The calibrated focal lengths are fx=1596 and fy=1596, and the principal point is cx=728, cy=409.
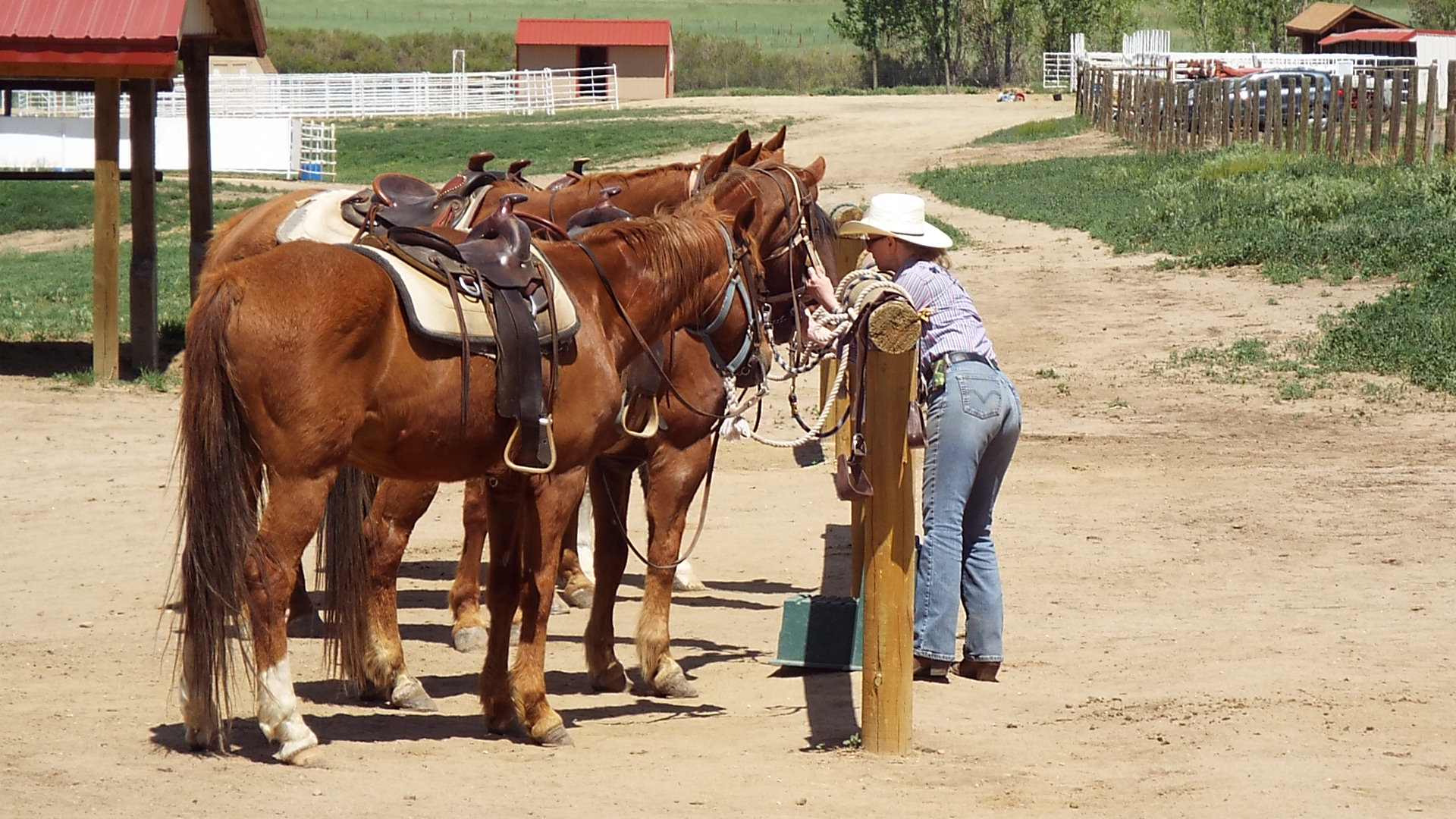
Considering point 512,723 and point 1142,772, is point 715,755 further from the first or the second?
point 1142,772

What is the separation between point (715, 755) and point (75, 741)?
2186 mm

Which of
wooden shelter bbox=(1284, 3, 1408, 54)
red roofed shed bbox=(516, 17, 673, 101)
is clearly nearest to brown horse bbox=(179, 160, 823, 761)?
red roofed shed bbox=(516, 17, 673, 101)

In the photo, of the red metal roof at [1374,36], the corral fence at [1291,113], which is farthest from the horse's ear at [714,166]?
the red metal roof at [1374,36]

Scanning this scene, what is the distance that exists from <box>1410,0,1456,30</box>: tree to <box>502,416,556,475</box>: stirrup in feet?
264

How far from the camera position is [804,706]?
637 centimetres

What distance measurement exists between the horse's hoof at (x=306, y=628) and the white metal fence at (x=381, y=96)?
4105 centimetres

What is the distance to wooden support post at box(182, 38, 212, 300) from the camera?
579 inches

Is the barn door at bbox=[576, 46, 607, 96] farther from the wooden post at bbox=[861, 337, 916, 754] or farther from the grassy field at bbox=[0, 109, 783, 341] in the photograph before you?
the wooden post at bbox=[861, 337, 916, 754]

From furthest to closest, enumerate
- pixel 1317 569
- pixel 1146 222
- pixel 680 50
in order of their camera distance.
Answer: pixel 680 50, pixel 1146 222, pixel 1317 569

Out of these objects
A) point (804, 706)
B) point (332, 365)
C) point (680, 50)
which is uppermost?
Result: point (680, 50)

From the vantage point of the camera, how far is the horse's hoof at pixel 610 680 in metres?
6.82

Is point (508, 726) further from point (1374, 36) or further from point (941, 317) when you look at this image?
point (1374, 36)

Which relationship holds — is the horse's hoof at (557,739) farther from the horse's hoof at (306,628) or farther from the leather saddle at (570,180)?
the leather saddle at (570,180)

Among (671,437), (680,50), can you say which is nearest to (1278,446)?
(671,437)
